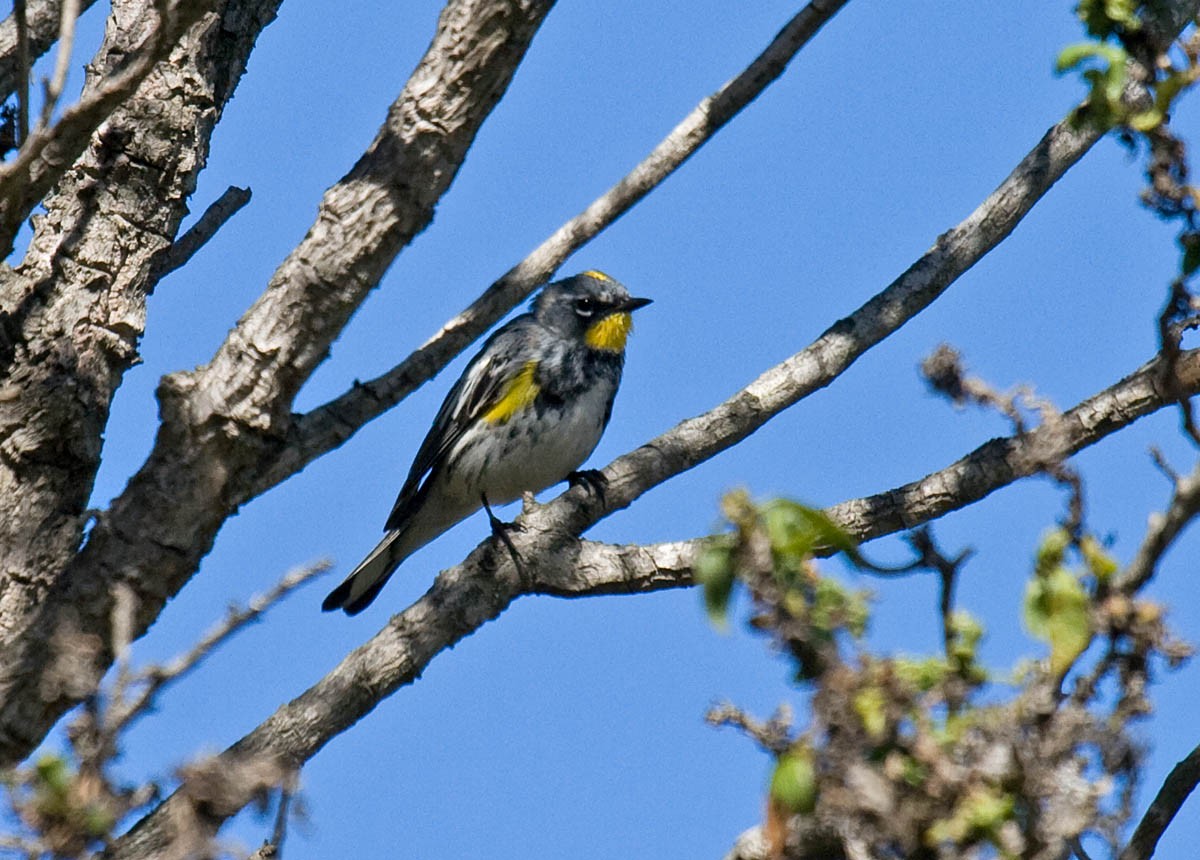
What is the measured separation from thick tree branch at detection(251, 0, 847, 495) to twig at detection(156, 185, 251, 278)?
1.07 m

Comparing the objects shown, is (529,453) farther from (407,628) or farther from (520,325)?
(407,628)

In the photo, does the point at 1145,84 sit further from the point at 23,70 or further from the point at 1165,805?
the point at 23,70

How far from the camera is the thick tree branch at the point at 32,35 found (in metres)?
5.82

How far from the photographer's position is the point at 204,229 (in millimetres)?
5723

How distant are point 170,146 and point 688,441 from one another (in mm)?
2188

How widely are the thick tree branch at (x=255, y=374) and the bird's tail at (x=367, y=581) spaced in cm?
475

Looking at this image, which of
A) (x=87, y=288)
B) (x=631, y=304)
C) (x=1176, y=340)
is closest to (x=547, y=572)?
(x=87, y=288)

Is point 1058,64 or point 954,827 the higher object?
point 1058,64

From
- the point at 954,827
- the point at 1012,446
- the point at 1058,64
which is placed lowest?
the point at 954,827

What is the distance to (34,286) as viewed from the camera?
4961mm

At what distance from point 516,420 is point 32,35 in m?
3.49

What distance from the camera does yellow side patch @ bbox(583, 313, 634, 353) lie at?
880 cm

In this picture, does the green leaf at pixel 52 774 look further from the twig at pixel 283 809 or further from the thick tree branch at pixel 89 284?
the thick tree branch at pixel 89 284

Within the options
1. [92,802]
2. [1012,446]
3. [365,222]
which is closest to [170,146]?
[365,222]
